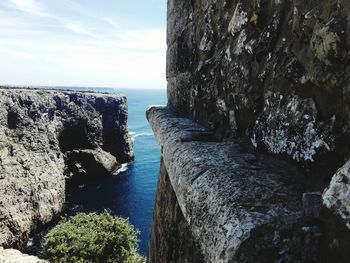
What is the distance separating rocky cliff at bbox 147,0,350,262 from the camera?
1.76m

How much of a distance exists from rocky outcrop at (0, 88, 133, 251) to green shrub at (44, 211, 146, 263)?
10.7 meters

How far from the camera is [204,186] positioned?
2541 millimetres

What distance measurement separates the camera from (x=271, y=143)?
8.80 ft

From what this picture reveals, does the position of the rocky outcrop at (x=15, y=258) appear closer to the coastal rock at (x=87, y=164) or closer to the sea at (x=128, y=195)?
the sea at (x=128, y=195)

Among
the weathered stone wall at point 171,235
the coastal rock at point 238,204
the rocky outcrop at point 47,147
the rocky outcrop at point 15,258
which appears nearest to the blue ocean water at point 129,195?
the rocky outcrop at point 47,147

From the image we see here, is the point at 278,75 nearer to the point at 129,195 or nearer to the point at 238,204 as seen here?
the point at 238,204

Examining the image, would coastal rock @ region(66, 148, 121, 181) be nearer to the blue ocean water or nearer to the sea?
the sea

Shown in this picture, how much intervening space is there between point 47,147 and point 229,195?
51526 mm

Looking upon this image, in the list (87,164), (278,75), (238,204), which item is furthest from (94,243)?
(87,164)

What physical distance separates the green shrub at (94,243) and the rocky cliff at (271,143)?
23.0 m

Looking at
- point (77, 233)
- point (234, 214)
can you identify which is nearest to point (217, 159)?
point (234, 214)

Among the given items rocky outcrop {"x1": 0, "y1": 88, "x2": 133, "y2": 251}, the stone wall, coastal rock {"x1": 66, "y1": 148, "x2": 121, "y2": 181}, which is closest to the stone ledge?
the stone wall

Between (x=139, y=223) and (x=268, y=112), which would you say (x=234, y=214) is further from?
(x=139, y=223)

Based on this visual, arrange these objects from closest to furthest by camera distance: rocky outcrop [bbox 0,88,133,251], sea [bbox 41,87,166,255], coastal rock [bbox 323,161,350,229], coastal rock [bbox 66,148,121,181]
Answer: coastal rock [bbox 323,161,350,229] < rocky outcrop [bbox 0,88,133,251] < sea [bbox 41,87,166,255] < coastal rock [bbox 66,148,121,181]
